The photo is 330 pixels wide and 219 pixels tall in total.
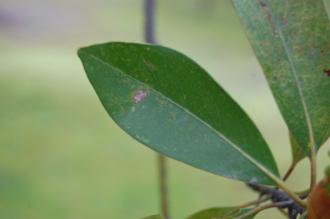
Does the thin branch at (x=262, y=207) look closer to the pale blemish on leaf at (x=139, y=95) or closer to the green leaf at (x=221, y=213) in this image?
the green leaf at (x=221, y=213)

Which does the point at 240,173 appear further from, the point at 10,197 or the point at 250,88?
the point at 250,88

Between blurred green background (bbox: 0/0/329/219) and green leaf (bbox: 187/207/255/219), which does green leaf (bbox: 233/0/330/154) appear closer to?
green leaf (bbox: 187/207/255/219)

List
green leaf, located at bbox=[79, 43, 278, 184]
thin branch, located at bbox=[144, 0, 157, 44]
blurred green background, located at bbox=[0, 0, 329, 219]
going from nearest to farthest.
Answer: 1. green leaf, located at bbox=[79, 43, 278, 184]
2. thin branch, located at bbox=[144, 0, 157, 44]
3. blurred green background, located at bbox=[0, 0, 329, 219]

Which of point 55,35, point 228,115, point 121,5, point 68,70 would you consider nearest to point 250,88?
point 68,70

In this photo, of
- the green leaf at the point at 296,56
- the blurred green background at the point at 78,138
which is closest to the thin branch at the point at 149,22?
the green leaf at the point at 296,56

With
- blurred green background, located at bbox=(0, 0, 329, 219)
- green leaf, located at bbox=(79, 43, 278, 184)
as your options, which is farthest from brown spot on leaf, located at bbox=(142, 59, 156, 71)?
blurred green background, located at bbox=(0, 0, 329, 219)

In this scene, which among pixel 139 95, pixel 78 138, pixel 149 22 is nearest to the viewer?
pixel 139 95

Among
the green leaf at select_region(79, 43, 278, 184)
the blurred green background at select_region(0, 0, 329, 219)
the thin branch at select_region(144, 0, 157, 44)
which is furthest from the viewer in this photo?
the blurred green background at select_region(0, 0, 329, 219)

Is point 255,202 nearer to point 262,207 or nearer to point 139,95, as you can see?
point 262,207

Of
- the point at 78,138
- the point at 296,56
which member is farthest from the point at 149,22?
the point at 78,138
